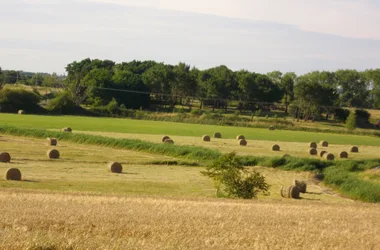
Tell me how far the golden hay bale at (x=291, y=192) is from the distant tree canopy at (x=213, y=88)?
88.7 meters

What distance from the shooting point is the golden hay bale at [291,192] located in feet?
111

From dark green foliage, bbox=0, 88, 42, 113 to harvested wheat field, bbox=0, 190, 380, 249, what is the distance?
94917 mm

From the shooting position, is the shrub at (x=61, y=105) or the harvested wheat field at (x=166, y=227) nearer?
the harvested wheat field at (x=166, y=227)

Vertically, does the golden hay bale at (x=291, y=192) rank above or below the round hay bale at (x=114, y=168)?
above

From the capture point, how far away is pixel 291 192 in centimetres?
3384

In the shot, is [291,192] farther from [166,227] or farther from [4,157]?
[166,227]

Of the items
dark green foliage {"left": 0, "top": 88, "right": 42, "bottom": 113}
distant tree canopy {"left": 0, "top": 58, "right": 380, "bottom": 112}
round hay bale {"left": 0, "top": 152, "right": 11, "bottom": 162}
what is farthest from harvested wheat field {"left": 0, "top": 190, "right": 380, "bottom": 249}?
distant tree canopy {"left": 0, "top": 58, "right": 380, "bottom": 112}

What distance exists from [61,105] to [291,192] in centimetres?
8533

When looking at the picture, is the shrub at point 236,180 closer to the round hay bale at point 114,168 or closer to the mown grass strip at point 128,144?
the round hay bale at point 114,168

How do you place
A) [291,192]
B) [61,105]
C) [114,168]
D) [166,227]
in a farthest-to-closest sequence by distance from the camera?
[61,105] < [114,168] < [291,192] < [166,227]

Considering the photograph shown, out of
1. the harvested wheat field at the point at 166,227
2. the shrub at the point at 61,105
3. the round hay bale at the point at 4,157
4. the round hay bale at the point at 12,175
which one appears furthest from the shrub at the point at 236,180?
the shrub at the point at 61,105

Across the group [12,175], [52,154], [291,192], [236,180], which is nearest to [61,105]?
[52,154]

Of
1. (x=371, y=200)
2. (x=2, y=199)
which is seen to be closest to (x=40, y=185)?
(x=2, y=199)

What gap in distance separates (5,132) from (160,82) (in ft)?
270
